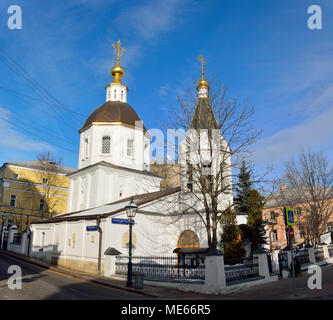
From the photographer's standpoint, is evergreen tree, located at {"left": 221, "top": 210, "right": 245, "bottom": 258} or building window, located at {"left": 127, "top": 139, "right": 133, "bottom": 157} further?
building window, located at {"left": 127, "top": 139, "right": 133, "bottom": 157}

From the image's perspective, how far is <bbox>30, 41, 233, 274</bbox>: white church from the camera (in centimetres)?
1973

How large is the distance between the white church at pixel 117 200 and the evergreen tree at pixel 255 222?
1858 millimetres

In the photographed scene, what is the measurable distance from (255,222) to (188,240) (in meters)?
5.31

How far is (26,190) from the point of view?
161ft

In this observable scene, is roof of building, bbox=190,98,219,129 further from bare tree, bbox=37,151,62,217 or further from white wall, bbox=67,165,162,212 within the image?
bare tree, bbox=37,151,62,217

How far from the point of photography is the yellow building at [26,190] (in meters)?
47.0

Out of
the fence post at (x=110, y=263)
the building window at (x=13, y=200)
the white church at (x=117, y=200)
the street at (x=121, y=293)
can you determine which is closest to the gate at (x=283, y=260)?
the white church at (x=117, y=200)

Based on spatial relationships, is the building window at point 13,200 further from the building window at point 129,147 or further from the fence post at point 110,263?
the fence post at point 110,263

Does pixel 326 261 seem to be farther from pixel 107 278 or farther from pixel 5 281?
pixel 5 281

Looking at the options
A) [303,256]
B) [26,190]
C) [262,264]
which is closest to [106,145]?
[303,256]

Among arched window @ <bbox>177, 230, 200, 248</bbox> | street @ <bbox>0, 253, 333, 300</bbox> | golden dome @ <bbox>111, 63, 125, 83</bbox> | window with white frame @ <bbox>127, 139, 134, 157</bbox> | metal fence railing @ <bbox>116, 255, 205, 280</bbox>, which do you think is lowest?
street @ <bbox>0, 253, 333, 300</bbox>

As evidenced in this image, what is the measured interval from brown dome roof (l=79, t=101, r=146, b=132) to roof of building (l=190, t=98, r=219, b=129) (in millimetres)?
12560

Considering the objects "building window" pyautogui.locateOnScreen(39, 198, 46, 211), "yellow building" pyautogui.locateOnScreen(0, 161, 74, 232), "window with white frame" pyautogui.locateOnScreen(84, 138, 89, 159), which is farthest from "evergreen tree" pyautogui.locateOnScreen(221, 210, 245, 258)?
"building window" pyautogui.locateOnScreen(39, 198, 46, 211)
